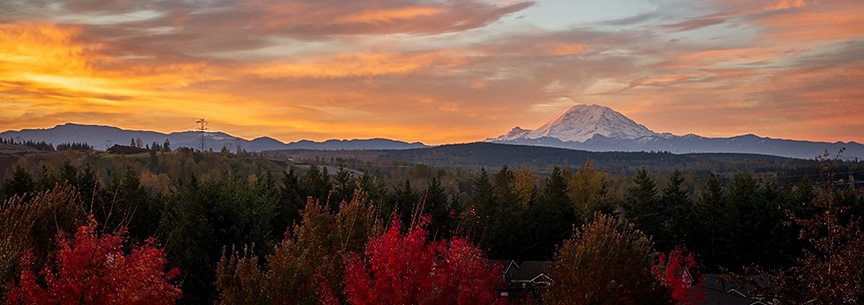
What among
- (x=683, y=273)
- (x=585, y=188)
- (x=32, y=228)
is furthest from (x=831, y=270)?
(x=585, y=188)

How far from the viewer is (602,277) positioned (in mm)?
29406

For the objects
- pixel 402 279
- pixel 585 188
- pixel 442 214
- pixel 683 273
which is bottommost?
pixel 683 273

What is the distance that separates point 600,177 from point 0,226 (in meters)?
81.0

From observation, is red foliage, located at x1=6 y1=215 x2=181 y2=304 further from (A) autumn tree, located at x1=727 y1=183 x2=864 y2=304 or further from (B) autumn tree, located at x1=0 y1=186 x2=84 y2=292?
(A) autumn tree, located at x1=727 y1=183 x2=864 y2=304

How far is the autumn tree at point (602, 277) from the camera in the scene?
2919 cm

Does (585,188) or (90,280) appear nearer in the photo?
(90,280)

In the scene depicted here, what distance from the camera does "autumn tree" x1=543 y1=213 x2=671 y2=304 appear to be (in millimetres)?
29188

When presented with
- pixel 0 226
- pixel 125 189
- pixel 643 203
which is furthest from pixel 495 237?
pixel 0 226

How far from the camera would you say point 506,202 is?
81812 mm

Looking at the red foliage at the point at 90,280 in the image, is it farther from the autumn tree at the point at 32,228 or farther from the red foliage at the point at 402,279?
the red foliage at the point at 402,279

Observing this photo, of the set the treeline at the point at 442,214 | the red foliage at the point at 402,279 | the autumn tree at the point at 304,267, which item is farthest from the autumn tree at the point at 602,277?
the treeline at the point at 442,214

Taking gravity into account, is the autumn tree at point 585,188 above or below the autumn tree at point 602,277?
above

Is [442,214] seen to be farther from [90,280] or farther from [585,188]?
[90,280]

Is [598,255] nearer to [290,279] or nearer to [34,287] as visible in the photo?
[290,279]
